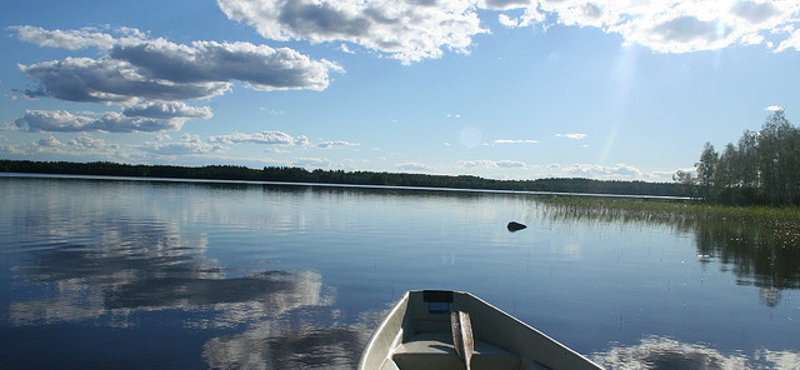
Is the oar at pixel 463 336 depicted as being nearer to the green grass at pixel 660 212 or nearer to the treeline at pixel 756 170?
the green grass at pixel 660 212

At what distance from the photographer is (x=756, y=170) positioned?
255 ft

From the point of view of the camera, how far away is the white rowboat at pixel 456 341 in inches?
303

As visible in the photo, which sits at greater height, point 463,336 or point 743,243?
point 463,336

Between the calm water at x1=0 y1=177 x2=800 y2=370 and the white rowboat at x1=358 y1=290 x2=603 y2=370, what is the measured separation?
123cm

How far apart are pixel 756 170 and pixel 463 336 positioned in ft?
286

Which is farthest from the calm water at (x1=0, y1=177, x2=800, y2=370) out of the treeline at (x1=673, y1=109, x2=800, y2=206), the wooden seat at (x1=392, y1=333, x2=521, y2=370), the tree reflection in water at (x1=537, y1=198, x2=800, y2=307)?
the treeline at (x1=673, y1=109, x2=800, y2=206)

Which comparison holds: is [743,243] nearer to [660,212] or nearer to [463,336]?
[660,212]

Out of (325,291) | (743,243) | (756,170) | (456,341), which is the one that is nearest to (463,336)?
(456,341)

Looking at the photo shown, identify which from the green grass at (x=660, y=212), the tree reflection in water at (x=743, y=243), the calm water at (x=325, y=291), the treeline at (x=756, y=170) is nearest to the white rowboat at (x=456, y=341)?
the calm water at (x=325, y=291)

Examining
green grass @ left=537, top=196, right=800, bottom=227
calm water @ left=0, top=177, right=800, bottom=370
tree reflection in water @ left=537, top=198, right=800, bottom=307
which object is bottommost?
calm water @ left=0, top=177, right=800, bottom=370

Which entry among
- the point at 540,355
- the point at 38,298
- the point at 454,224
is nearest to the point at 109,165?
the point at 454,224

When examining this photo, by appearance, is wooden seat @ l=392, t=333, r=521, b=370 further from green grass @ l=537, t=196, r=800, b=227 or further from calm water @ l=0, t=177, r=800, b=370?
green grass @ l=537, t=196, r=800, b=227

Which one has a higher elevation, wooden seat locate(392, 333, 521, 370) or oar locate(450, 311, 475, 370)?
oar locate(450, 311, 475, 370)

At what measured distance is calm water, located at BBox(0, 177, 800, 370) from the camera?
10.1 metres
